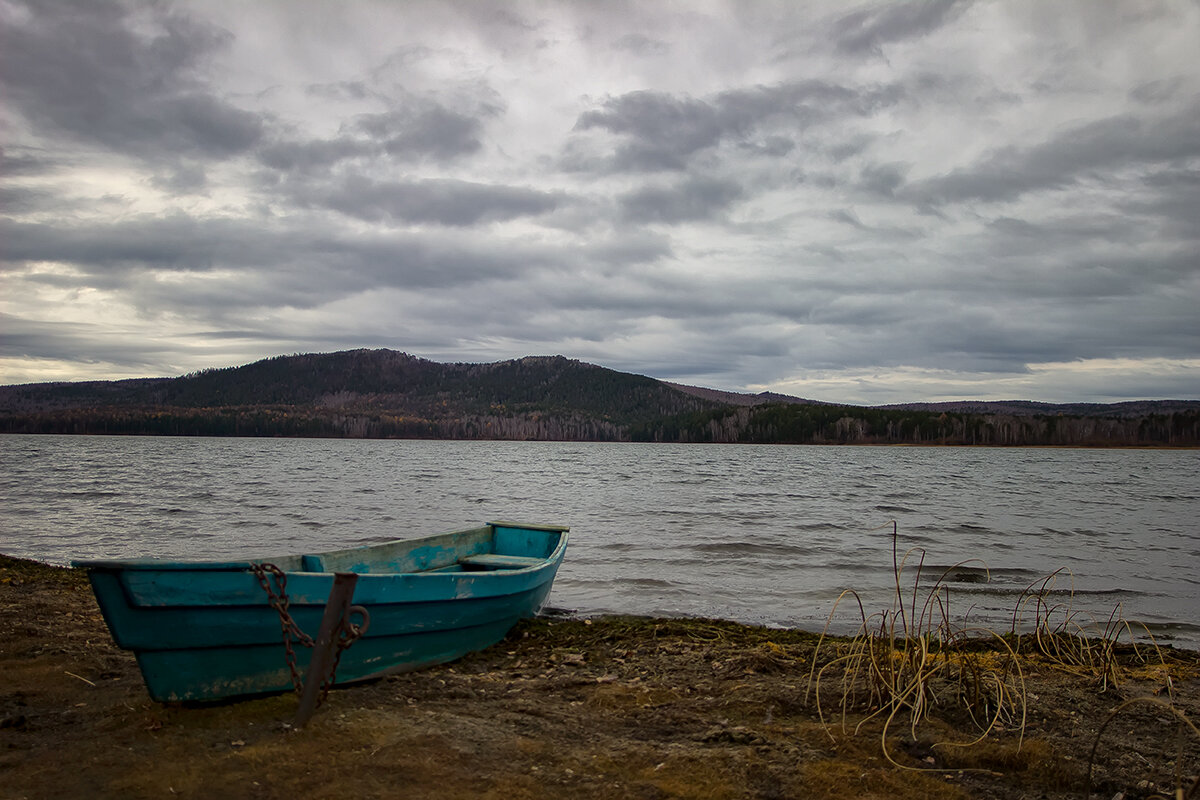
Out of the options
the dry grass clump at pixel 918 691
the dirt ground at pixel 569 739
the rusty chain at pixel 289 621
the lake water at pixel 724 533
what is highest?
the rusty chain at pixel 289 621

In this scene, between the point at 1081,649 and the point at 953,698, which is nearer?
the point at 953,698

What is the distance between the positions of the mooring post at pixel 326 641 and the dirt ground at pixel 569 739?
0.17m

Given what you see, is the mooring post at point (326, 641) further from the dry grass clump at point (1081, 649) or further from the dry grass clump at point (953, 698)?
the dry grass clump at point (1081, 649)

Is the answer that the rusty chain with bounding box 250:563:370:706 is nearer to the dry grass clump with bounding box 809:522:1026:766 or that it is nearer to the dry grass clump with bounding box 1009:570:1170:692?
the dry grass clump with bounding box 809:522:1026:766

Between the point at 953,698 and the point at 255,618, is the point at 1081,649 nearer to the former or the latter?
the point at 953,698

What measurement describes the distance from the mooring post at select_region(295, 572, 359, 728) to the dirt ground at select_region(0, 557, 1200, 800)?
169 mm

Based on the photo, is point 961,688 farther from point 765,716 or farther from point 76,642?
point 76,642

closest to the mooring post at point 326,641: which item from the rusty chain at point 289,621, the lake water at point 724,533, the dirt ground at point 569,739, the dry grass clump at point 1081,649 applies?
the rusty chain at point 289,621

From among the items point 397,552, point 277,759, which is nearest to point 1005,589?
point 397,552

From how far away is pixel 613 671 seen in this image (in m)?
7.78

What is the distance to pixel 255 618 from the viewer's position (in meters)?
6.11

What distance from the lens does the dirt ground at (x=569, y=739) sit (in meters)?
4.79

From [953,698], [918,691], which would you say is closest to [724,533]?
[953,698]

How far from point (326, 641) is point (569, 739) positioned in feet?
6.69
